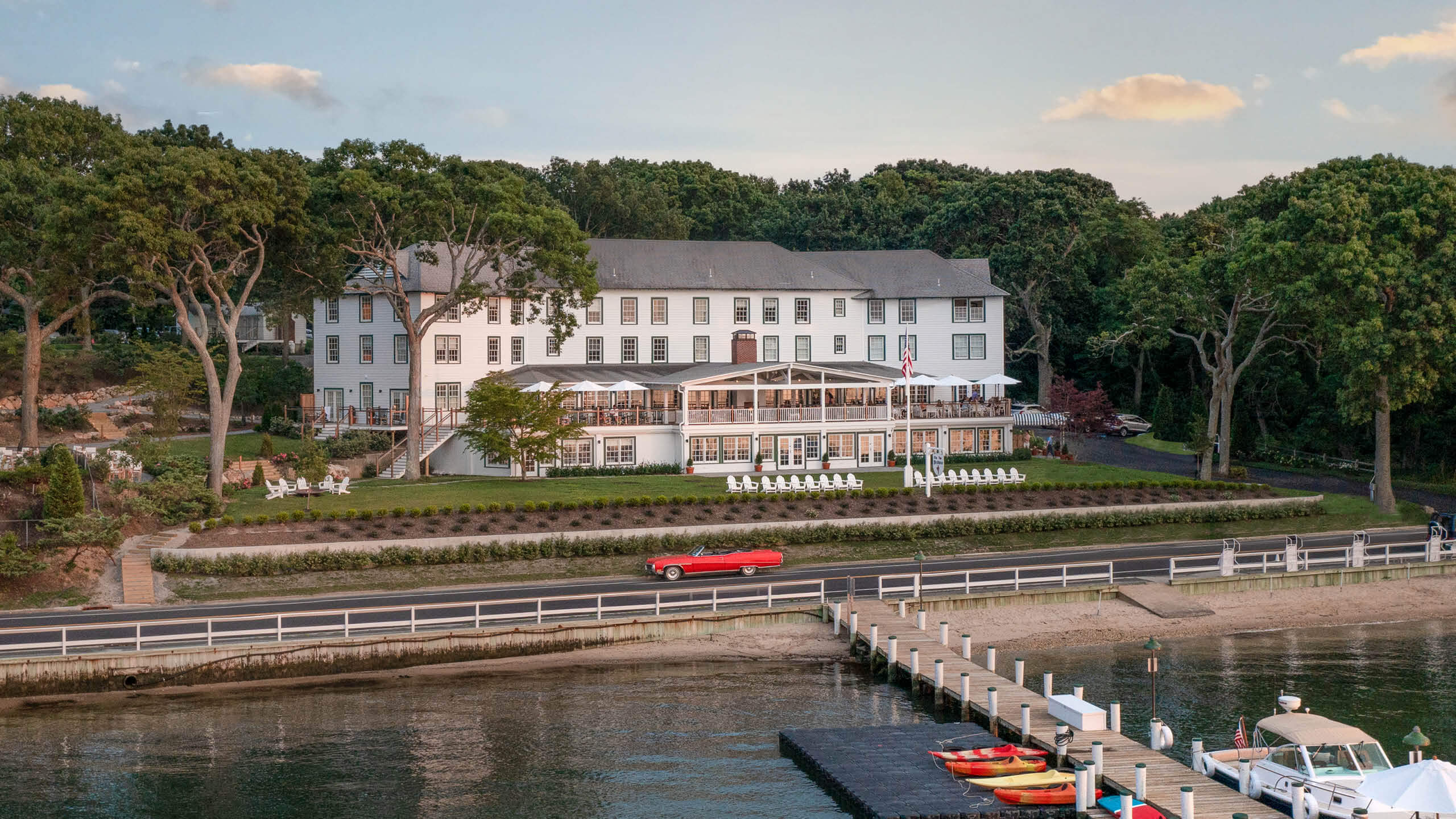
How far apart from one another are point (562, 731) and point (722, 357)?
43.3 meters

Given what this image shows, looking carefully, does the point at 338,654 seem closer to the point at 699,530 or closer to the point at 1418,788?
the point at 699,530

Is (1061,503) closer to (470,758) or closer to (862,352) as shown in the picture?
(862,352)

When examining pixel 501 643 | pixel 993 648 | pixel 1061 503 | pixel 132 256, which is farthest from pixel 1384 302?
pixel 132 256

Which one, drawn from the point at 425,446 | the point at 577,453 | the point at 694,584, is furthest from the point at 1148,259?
the point at 694,584

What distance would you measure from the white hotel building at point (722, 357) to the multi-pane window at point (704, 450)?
0.08m

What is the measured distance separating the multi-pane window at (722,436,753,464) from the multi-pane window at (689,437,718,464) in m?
0.47

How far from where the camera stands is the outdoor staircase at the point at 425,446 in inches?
2467

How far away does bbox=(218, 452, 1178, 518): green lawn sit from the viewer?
5250 cm

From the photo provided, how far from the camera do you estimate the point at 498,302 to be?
2766 inches

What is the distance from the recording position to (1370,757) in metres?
25.8

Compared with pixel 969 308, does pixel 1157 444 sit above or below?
below

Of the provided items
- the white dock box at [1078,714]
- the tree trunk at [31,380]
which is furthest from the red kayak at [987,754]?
the tree trunk at [31,380]

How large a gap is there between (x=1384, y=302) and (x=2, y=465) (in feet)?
180

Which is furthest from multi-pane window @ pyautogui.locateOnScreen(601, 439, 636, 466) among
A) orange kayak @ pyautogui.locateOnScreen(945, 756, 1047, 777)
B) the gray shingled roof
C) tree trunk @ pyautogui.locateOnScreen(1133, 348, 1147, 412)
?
tree trunk @ pyautogui.locateOnScreen(1133, 348, 1147, 412)
